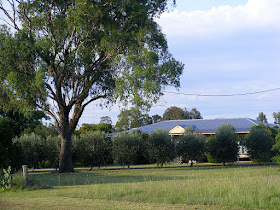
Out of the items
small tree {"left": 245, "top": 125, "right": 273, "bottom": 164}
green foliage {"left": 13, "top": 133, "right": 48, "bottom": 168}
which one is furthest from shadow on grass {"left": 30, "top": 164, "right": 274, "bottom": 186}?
small tree {"left": 245, "top": 125, "right": 273, "bottom": 164}

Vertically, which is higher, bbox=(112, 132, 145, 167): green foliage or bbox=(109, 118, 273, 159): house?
bbox=(109, 118, 273, 159): house

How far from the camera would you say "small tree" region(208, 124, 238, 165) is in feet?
138

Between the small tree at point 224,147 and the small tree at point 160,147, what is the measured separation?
4.85 m

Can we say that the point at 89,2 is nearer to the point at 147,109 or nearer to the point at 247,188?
the point at 147,109

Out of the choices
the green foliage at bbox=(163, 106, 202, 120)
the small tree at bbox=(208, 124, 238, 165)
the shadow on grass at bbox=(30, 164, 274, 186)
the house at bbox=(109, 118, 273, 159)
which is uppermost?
the green foliage at bbox=(163, 106, 202, 120)

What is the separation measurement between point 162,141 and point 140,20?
14224 millimetres

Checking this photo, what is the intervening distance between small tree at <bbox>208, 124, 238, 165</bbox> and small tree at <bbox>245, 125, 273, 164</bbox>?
1872 millimetres

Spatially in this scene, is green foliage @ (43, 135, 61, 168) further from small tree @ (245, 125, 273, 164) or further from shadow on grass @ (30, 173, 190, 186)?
small tree @ (245, 125, 273, 164)

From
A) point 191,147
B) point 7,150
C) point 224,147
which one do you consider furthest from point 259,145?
point 7,150

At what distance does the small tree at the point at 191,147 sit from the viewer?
1650 inches

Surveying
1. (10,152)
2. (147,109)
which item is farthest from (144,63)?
(10,152)

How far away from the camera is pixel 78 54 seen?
33.8 m

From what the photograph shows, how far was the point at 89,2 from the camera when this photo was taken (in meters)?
29.9

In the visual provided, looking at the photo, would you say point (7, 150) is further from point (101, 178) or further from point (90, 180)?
point (101, 178)
